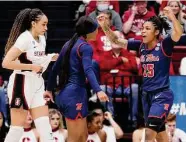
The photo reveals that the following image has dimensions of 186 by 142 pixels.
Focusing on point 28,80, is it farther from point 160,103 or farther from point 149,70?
point 160,103

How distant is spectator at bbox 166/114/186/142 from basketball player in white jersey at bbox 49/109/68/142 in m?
1.39

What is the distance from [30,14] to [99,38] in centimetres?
329

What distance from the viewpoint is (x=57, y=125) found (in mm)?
9672

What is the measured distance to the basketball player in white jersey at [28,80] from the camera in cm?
761

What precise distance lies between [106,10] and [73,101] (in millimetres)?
3756

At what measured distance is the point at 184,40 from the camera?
33.1ft

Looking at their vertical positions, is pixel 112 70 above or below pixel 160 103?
below

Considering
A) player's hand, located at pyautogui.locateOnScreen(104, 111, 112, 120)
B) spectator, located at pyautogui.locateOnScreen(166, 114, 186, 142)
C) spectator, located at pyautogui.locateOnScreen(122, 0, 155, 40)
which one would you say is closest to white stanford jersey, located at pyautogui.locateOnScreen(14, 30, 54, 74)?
player's hand, located at pyautogui.locateOnScreen(104, 111, 112, 120)

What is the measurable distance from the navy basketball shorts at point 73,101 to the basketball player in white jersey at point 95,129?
5.17ft

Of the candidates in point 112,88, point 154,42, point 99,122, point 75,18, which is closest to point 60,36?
point 75,18

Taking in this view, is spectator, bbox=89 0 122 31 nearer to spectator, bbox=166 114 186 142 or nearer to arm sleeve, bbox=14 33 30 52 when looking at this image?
spectator, bbox=166 114 186 142

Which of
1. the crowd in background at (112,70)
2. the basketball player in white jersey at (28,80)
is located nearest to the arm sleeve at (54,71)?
the basketball player in white jersey at (28,80)

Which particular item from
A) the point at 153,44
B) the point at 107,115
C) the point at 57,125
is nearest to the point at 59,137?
the point at 57,125

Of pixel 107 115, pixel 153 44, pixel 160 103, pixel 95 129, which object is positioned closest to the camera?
pixel 160 103
